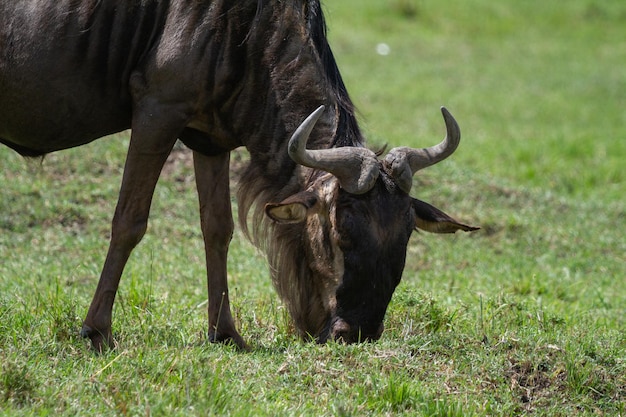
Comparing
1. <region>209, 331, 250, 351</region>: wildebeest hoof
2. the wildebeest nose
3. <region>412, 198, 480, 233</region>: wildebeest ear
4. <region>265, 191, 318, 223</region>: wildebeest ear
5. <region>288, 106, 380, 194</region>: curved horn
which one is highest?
<region>288, 106, 380, 194</region>: curved horn

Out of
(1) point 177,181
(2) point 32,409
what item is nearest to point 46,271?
(1) point 177,181

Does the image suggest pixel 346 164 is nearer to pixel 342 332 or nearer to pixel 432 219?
pixel 432 219

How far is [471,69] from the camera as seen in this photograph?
68.3 ft

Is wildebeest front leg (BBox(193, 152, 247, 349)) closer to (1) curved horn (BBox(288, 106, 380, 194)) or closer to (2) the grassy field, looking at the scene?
(2) the grassy field

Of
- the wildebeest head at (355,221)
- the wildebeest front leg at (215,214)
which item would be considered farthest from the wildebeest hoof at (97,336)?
the wildebeest head at (355,221)

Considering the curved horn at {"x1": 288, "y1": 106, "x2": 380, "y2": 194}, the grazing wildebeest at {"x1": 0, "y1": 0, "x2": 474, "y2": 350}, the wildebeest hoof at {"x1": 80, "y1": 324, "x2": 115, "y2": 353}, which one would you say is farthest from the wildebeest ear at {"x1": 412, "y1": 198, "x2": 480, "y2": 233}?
the wildebeest hoof at {"x1": 80, "y1": 324, "x2": 115, "y2": 353}

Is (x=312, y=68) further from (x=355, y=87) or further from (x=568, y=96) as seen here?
(x=568, y=96)

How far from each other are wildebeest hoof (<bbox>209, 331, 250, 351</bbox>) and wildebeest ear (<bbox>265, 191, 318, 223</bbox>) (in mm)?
869

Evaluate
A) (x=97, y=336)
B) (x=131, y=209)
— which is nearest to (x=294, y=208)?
(x=131, y=209)

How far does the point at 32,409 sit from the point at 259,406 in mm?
1024

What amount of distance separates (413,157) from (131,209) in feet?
5.38

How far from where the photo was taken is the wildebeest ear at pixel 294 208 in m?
5.79

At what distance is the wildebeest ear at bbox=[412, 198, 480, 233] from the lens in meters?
6.06

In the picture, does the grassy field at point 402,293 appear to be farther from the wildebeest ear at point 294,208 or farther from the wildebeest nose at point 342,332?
the wildebeest ear at point 294,208
